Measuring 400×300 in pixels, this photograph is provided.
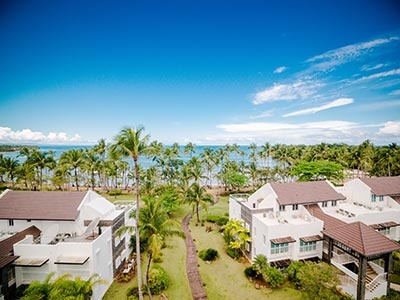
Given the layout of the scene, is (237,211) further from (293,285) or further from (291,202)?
(293,285)

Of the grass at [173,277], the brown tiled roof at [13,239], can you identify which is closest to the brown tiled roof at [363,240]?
the grass at [173,277]

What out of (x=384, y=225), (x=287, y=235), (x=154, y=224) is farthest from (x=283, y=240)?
(x=384, y=225)

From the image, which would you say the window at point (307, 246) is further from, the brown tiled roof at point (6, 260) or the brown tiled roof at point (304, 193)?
the brown tiled roof at point (6, 260)

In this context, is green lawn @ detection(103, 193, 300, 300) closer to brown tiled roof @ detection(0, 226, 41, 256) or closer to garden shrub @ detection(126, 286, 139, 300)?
garden shrub @ detection(126, 286, 139, 300)

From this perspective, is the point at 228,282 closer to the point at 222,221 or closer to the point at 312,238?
the point at 312,238

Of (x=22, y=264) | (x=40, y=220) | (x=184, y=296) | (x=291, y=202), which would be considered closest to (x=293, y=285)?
(x=291, y=202)

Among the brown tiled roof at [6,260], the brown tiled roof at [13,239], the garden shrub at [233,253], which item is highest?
the brown tiled roof at [13,239]

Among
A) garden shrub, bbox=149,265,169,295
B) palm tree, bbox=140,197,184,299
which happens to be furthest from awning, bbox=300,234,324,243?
garden shrub, bbox=149,265,169,295
